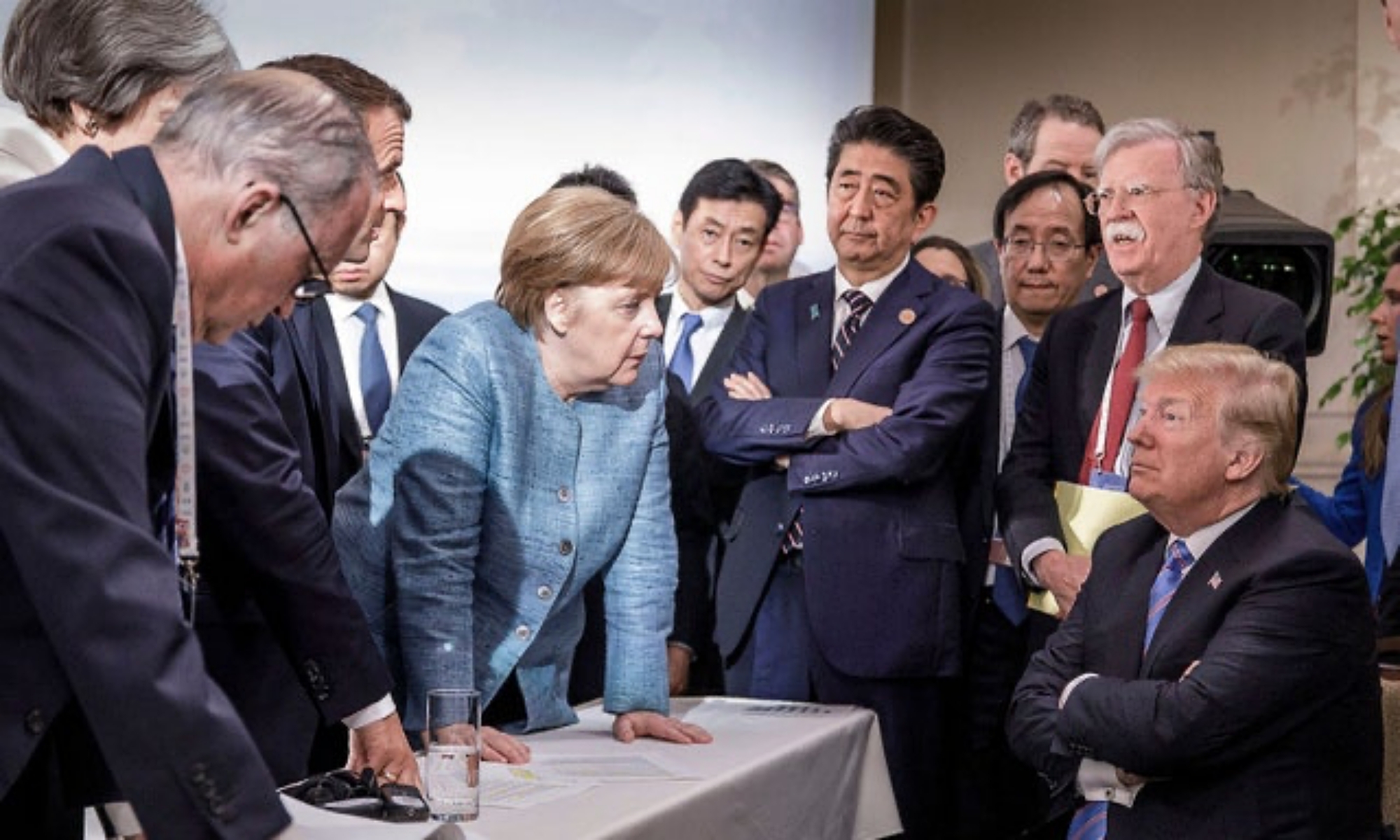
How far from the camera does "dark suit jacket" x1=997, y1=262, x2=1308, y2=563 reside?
11.5ft

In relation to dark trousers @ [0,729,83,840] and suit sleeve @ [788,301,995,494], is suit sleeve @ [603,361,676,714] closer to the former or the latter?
suit sleeve @ [788,301,995,494]

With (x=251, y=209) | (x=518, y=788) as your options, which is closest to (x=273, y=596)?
(x=518, y=788)

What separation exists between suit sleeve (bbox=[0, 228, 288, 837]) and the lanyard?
0.10 meters

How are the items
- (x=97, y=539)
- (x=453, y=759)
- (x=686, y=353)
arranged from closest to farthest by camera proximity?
(x=97, y=539)
(x=453, y=759)
(x=686, y=353)

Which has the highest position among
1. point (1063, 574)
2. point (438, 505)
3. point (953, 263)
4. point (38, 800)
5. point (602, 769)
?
point (953, 263)

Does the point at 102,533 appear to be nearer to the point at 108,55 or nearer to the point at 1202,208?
the point at 108,55

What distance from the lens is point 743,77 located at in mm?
5477

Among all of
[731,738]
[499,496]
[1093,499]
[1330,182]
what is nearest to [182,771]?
[499,496]

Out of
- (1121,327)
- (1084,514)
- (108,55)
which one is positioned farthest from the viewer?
(1121,327)

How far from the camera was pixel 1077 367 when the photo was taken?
3639mm

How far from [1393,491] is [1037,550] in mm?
623

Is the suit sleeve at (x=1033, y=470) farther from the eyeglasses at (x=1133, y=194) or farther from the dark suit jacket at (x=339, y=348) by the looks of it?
the dark suit jacket at (x=339, y=348)

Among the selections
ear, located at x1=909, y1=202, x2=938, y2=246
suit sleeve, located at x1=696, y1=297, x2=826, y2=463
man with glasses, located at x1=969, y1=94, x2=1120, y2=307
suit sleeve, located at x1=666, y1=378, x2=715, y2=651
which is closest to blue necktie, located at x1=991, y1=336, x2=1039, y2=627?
ear, located at x1=909, y1=202, x2=938, y2=246

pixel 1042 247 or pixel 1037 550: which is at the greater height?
pixel 1042 247
